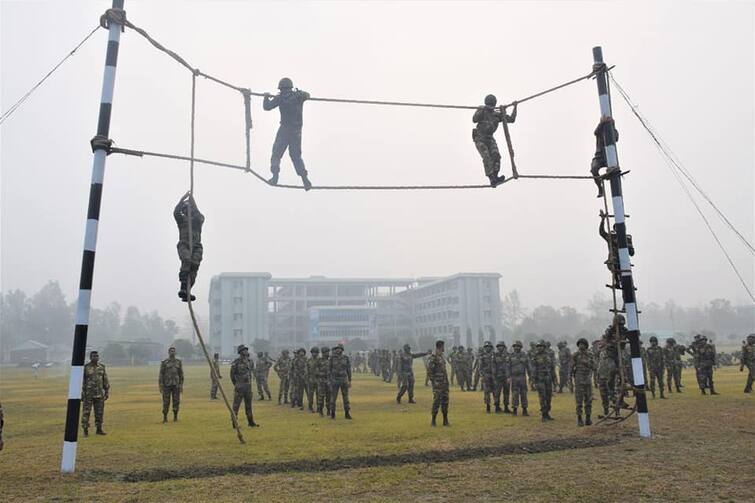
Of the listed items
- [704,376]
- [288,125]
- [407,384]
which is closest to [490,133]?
[288,125]

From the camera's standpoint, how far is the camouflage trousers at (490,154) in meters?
10.3

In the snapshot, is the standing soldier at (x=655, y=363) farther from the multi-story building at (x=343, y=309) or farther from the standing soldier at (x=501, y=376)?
the multi-story building at (x=343, y=309)

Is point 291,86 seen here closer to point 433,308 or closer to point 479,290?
point 479,290

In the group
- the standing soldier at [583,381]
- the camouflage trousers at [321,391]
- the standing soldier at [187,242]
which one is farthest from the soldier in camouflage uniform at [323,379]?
the standing soldier at [187,242]

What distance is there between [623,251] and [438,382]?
17.7 ft

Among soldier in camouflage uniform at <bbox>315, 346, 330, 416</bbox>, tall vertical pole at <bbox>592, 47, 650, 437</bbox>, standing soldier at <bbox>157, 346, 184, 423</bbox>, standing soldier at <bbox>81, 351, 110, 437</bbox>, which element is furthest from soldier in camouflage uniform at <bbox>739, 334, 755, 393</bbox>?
standing soldier at <bbox>81, 351, 110, 437</bbox>

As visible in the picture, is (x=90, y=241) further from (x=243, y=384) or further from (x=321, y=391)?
(x=321, y=391)

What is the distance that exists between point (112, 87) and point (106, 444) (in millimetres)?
7344

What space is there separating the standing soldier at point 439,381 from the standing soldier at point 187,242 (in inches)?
254

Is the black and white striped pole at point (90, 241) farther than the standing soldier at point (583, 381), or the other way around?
the standing soldier at point (583, 381)

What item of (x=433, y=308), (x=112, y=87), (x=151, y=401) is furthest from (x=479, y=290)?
Answer: (x=112, y=87)

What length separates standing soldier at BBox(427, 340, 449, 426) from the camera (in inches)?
528

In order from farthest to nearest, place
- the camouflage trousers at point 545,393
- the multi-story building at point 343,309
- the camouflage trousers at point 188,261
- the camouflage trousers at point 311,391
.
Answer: the multi-story building at point 343,309 → the camouflage trousers at point 311,391 → the camouflage trousers at point 545,393 → the camouflage trousers at point 188,261

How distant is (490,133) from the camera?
10.4 metres
